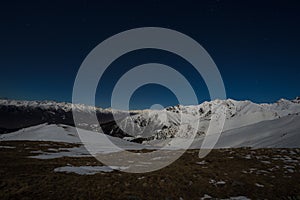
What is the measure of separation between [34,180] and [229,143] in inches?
3471

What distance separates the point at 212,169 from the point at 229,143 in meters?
74.8

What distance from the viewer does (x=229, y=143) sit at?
94375mm

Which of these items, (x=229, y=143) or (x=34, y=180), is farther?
(x=229, y=143)

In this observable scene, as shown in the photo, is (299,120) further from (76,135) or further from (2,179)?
(2,179)

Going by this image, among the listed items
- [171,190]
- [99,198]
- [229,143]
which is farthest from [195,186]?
[229,143]

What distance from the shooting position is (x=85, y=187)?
16.7 m

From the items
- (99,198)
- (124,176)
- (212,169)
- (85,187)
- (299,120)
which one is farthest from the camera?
(299,120)

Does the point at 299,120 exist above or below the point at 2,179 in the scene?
above

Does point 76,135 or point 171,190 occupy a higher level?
point 76,135

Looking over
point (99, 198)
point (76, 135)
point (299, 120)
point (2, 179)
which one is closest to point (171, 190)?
point (99, 198)

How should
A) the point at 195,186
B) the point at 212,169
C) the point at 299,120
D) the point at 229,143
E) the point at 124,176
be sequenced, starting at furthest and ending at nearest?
1. the point at 229,143
2. the point at 299,120
3. the point at 212,169
4. the point at 124,176
5. the point at 195,186

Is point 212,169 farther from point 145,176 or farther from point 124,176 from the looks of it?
point 124,176

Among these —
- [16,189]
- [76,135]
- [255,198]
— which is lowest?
[255,198]

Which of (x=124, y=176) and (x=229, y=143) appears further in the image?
(x=229, y=143)
